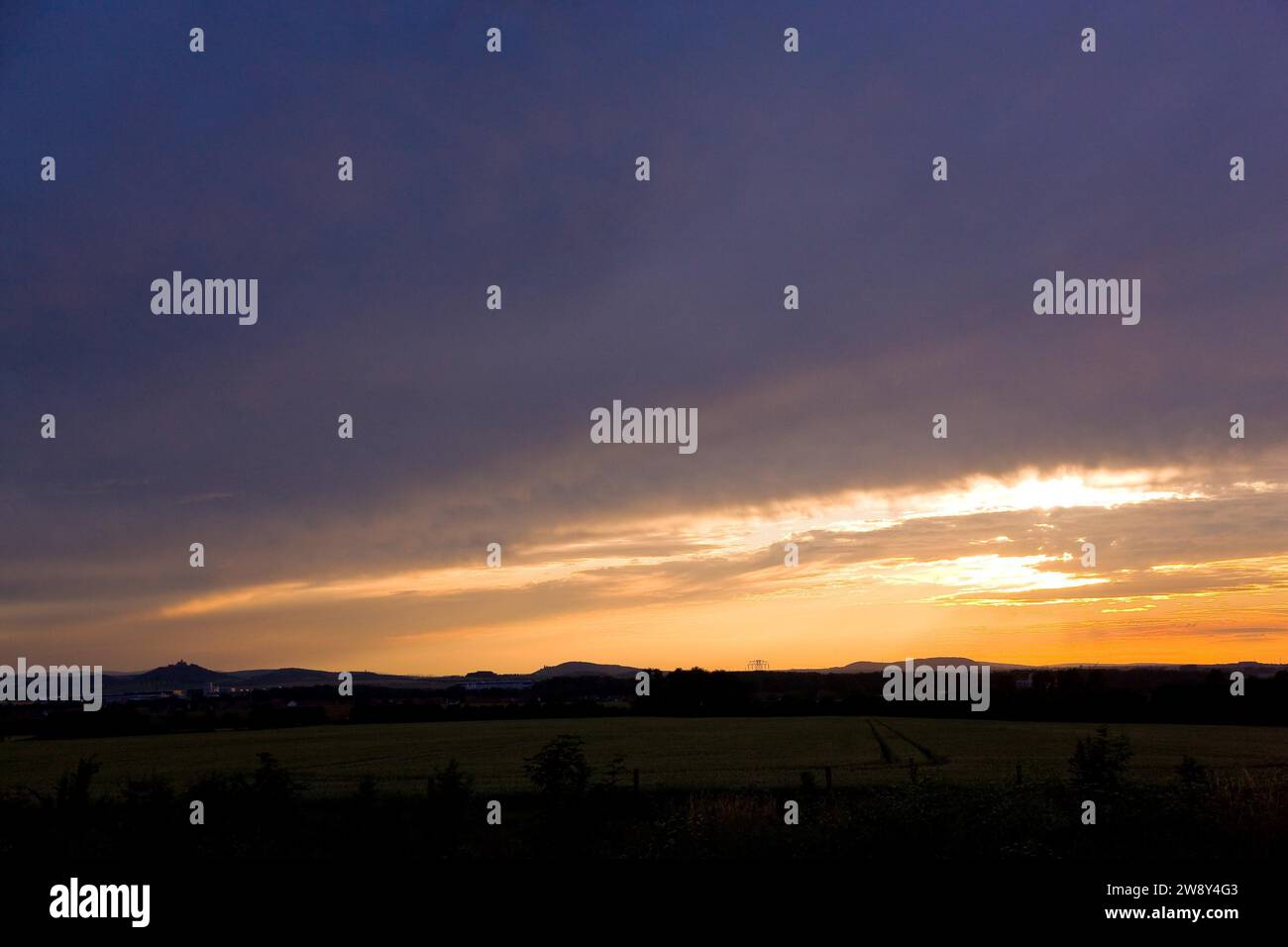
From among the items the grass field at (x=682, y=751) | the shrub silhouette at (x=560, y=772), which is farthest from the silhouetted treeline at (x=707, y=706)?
the shrub silhouette at (x=560, y=772)

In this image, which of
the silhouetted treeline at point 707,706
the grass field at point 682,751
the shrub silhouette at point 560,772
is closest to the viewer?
the shrub silhouette at point 560,772

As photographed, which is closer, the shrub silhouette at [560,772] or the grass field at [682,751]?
the shrub silhouette at [560,772]

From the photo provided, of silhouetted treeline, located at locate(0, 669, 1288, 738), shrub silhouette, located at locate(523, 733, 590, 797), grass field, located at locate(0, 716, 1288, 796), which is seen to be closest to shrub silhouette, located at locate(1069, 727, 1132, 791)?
shrub silhouette, located at locate(523, 733, 590, 797)

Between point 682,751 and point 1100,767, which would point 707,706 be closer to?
point 682,751

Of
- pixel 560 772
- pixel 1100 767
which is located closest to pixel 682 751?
pixel 560 772

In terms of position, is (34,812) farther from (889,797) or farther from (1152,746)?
(1152,746)

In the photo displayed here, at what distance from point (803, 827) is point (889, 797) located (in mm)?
1807

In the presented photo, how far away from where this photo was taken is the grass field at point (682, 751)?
3888 centimetres

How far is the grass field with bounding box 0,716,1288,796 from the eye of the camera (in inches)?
1531

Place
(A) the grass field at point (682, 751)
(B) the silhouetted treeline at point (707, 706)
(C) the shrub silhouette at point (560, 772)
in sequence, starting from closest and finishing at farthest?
1. (C) the shrub silhouette at point (560, 772)
2. (A) the grass field at point (682, 751)
3. (B) the silhouetted treeline at point (707, 706)

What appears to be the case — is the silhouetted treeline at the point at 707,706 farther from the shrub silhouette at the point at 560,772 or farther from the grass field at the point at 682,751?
the shrub silhouette at the point at 560,772

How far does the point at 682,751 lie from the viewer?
176 ft
